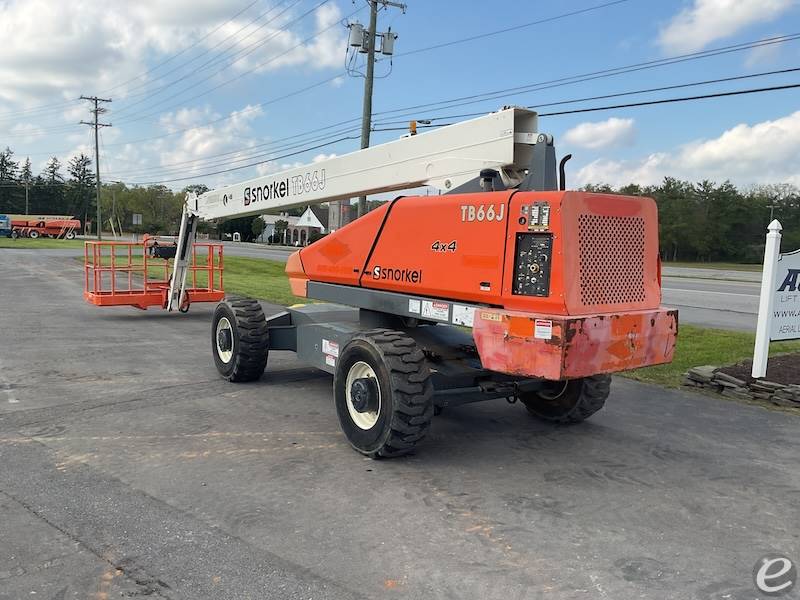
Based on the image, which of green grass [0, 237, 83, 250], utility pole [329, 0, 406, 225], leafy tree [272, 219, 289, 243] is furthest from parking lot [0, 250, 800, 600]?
leafy tree [272, 219, 289, 243]

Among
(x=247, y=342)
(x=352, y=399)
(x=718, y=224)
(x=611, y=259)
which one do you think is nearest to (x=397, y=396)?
(x=352, y=399)

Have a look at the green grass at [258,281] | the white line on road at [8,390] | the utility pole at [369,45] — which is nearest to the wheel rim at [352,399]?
the white line on road at [8,390]

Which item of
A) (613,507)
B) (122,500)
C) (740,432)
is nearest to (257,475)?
(122,500)

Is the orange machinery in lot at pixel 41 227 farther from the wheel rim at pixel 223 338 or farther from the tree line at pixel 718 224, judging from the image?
the wheel rim at pixel 223 338

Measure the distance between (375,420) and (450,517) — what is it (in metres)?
1.25

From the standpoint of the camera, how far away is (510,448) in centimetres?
584

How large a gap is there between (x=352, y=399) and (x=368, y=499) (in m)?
1.14

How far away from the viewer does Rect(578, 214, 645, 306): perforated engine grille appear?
188 inches

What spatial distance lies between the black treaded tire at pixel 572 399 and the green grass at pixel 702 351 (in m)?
2.68

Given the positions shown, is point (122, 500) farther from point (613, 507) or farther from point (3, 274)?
point (3, 274)

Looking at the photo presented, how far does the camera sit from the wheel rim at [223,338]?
26.6 feet

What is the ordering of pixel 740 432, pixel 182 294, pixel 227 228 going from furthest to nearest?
pixel 227 228 → pixel 182 294 → pixel 740 432

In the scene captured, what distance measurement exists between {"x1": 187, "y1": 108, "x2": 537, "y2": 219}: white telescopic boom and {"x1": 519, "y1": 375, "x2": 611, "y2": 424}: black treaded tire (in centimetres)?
222

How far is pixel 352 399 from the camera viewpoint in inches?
219
